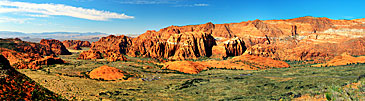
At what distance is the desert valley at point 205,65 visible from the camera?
99.4 ft

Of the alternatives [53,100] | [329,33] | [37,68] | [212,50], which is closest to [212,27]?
[212,50]

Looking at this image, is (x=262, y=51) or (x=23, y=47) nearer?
(x=23, y=47)

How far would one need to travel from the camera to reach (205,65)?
82.4 metres

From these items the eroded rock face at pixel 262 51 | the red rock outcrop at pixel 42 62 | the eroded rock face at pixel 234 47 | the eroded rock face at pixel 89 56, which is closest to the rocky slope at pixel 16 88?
the red rock outcrop at pixel 42 62

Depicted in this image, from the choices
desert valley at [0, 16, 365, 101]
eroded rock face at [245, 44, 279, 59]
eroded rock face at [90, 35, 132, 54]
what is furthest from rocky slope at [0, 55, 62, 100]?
eroded rock face at [90, 35, 132, 54]

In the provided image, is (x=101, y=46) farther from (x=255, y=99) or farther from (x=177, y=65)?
(x=255, y=99)

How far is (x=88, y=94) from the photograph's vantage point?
1358 inches

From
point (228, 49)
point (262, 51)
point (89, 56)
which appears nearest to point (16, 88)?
point (89, 56)

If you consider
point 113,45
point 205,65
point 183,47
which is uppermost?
point 113,45

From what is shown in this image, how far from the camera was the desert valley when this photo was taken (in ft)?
99.4

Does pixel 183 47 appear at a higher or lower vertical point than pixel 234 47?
lower

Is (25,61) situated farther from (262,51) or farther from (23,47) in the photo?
(262,51)

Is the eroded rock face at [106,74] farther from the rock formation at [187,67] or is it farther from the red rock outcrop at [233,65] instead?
the red rock outcrop at [233,65]

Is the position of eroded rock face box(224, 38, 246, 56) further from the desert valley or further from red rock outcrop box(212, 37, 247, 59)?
the desert valley
